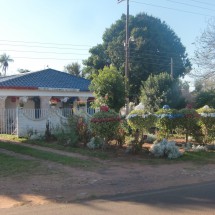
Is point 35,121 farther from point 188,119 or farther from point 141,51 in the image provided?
point 141,51

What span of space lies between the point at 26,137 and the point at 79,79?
11.4 meters

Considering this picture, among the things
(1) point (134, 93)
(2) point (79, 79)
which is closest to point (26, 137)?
(2) point (79, 79)

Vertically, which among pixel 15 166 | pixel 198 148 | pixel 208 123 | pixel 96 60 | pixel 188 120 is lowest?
pixel 15 166

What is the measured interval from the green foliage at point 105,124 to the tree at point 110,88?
5.72 m

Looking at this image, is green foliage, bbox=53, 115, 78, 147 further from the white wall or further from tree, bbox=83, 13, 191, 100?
tree, bbox=83, 13, 191, 100

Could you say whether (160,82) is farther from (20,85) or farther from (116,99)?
(20,85)

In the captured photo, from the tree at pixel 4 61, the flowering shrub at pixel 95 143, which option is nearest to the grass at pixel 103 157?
the flowering shrub at pixel 95 143

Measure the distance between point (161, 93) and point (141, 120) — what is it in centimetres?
987

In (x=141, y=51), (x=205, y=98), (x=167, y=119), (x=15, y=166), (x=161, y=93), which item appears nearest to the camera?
(x=15, y=166)

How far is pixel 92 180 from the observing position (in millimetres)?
9312

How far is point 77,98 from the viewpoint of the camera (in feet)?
88.6

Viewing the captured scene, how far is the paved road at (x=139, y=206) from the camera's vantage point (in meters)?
6.54

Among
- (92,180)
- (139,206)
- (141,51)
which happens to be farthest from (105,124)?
(141,51)

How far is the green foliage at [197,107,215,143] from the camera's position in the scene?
49.4 feet
